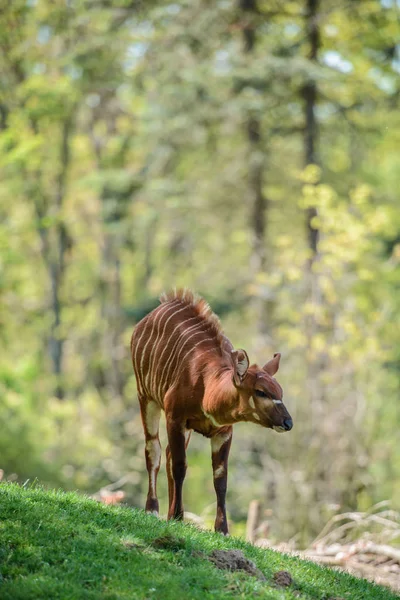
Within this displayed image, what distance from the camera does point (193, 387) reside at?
9.07 m

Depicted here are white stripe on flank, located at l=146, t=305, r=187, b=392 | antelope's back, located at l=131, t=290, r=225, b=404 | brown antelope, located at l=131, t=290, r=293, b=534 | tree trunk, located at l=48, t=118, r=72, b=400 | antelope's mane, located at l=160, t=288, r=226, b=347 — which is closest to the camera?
brown antelope, located at l=131, t=290, r=293, b=534

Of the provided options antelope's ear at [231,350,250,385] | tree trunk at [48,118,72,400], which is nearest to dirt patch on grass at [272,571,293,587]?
antelope's ear at [231,350,250,385]

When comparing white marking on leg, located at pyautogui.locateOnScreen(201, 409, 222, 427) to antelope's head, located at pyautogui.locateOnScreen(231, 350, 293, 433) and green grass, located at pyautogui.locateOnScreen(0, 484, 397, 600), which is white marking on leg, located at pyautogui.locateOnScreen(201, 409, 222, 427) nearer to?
antelope's head, located at pyautogui.locateOnScreen(231, 350, 293, 433)

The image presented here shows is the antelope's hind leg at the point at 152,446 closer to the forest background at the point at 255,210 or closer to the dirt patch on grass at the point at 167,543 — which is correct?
the dirt patch on grass at the point at 167,543

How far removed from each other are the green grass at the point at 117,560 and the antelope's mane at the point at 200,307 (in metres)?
1.79

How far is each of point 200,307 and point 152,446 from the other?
1393mm

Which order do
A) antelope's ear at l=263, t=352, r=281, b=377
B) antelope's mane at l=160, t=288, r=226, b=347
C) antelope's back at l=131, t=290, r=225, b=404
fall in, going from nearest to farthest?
antelope's ear at l=263, t=352, r=281, b=377, antelope's back at l=131, t=290, r=225, b=404, antelope's mane at l=160, t=288, r=226, b=347

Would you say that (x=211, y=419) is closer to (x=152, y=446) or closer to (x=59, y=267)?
(x=152, y=446)

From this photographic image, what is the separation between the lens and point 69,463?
24.8 m

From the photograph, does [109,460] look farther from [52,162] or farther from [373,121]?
[52,162]

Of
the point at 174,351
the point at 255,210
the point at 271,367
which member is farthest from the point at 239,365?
the point at 255,210

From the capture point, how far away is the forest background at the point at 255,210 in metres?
17.2

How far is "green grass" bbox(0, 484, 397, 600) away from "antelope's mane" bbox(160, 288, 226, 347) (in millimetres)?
1786

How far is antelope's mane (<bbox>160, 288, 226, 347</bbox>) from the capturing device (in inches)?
375
